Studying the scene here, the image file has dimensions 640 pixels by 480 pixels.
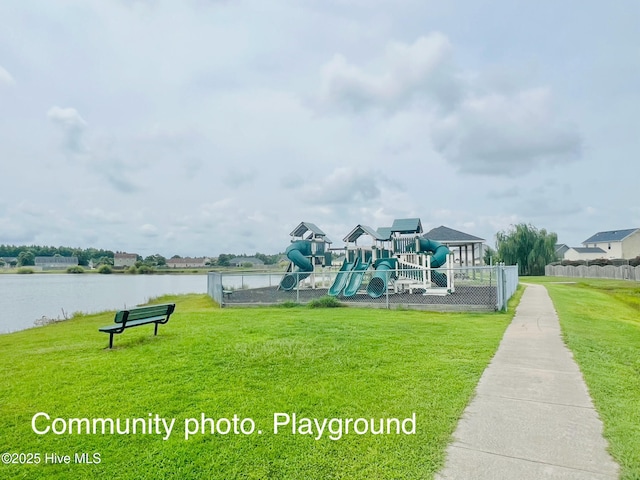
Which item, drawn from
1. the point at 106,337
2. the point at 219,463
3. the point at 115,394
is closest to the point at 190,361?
the point at 115,394

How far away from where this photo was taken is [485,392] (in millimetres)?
4641

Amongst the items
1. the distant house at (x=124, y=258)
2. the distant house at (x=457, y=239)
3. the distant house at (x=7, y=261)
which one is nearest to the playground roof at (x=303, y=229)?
the distant house at (x=457, y=239)

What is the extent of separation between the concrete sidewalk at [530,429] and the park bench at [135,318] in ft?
19.9

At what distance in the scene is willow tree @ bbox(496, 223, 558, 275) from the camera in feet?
148

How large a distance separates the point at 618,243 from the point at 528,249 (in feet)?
86.5

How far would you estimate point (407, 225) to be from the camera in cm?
1872

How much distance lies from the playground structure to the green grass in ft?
26.2

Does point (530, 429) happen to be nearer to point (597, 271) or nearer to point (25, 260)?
point (597, 271)

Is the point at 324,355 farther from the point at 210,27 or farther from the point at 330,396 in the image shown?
the point at 210,27

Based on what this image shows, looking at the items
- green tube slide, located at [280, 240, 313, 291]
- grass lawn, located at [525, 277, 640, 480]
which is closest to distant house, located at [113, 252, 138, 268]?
green tube slide, located at [280, 240, 313, 291]

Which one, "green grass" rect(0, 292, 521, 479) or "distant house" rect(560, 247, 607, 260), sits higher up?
"distant house" rect(560, 247, 607, 260)

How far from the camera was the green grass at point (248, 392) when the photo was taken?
303 centimetres

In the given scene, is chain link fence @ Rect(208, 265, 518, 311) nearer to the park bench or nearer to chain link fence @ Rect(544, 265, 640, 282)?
the park bench

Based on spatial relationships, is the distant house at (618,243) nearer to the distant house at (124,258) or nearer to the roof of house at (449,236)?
the roof of house at (449,236)
